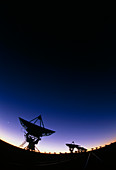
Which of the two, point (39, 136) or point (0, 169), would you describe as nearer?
point (0, 169)

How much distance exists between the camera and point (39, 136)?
18969 millimetres

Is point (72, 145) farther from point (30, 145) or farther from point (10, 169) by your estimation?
point (10, 169)

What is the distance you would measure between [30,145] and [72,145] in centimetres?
1736

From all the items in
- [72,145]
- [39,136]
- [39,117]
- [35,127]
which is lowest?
[72,145]

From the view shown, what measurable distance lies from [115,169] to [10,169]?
4.82m

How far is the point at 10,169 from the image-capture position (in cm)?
270

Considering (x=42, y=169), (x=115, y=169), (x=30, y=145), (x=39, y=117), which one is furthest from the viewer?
(x=39, y=117)

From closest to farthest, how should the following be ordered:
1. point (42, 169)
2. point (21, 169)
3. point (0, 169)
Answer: point (0, 169)
point (21, 169)
point (42, 169)

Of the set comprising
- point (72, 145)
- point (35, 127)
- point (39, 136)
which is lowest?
point (72, 145)

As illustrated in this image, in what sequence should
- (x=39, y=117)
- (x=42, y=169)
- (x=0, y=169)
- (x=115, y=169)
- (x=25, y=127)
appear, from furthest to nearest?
1. (x=39, y=117)
2. (x=25, y=127)
3. (x=115, y=169)
4. (x=42, y=169)
5. (x=0, y=169)

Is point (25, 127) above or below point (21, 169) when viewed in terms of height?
above

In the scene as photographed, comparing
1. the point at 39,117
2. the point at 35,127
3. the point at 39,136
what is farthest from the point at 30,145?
the point at 39,117

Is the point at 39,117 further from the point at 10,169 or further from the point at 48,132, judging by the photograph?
the point at 10,169

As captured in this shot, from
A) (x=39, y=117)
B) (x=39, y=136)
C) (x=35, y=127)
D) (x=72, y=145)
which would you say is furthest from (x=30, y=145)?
(x=72, y=145)
